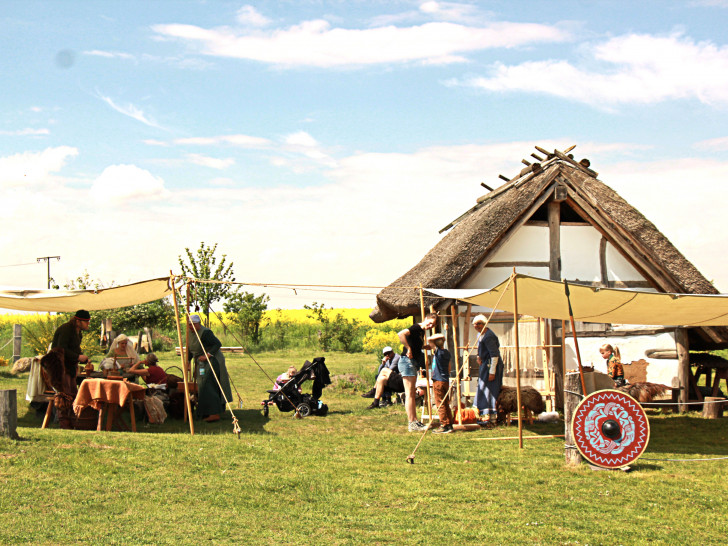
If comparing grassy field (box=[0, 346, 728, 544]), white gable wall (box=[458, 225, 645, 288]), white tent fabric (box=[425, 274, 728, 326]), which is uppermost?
white gable wall (box=[458, 225, 645, 288])

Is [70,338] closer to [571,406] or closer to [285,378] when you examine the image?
[285,378]

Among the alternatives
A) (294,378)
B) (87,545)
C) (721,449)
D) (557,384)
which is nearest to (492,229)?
(557,384)

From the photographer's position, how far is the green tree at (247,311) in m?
29.6

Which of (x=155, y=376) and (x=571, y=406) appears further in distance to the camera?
(x=155, y=376)

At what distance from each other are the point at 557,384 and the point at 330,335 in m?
15.6

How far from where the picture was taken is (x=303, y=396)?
11992 mm

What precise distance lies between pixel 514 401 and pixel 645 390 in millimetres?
3242

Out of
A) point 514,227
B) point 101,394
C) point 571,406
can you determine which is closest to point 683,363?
point 514,227

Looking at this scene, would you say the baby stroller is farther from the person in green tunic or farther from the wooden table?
the wooden table

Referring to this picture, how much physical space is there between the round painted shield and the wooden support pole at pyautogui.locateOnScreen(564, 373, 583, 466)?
18cm

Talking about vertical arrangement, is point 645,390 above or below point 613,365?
below

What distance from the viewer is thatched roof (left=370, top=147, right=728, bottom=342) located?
12391 mm

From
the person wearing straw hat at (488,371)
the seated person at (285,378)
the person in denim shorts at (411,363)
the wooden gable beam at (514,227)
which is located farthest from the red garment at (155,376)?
the wooden gable beam at (514,227)

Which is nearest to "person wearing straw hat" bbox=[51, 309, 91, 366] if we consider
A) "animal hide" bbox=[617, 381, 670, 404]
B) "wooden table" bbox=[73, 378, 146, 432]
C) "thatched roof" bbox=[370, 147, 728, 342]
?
"wooden table" bbox=[73, 378, 146, 432]
